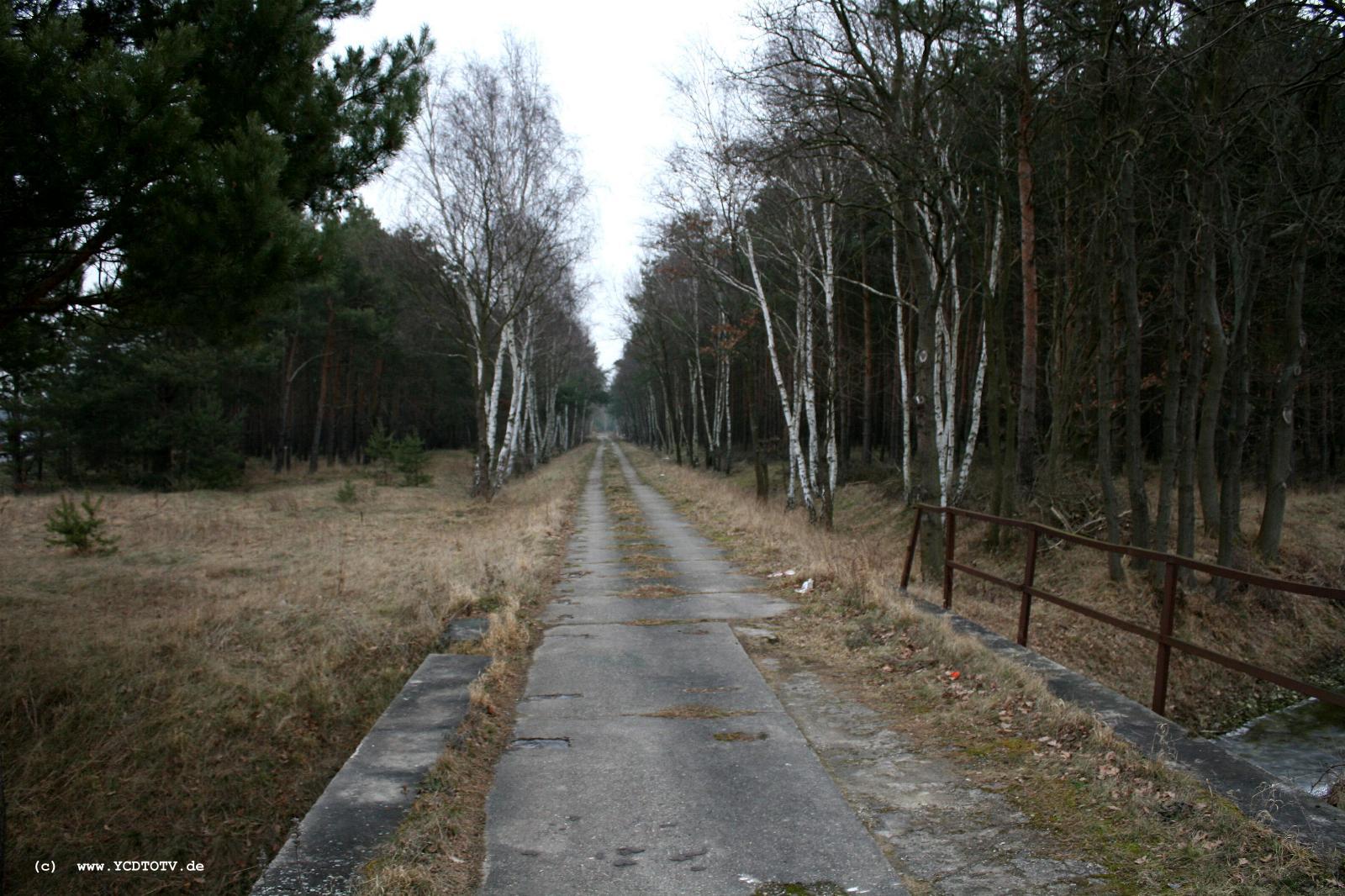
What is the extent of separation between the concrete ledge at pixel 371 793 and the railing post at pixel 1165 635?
14.5 feet

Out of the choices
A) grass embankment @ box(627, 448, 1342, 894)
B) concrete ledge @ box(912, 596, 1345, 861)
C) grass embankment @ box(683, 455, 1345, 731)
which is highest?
concrete ledge @ box(912, 596, 1345, 861)

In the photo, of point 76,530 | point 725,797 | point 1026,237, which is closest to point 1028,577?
point 725,797

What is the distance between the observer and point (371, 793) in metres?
4.24

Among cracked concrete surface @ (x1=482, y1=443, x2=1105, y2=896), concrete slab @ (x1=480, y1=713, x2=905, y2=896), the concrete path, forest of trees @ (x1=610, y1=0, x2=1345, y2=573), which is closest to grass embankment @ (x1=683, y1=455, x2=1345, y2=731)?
forest of trees @ (x1=610, y1=0, x2=1345, y2=573)

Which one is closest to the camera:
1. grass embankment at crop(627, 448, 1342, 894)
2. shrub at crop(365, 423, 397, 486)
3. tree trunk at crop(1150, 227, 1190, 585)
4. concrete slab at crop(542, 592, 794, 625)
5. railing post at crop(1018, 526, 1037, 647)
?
grass embankment at crop(627, 448, 1342, 894)

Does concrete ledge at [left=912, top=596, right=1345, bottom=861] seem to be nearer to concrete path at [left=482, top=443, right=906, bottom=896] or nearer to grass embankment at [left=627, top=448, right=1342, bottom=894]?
grass embankment at [left=627, top=448, right=1342, bottom=894]

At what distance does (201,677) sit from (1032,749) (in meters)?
6.41

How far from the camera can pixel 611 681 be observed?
6594 millimetres

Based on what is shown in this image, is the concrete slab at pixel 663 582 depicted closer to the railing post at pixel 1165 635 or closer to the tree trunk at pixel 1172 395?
the railing post at pixel 1165 635

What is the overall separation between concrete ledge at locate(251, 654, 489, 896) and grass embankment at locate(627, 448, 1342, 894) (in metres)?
2.90

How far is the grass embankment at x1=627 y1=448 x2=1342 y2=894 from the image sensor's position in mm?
3430

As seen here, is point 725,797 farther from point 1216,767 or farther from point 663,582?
point 663,582

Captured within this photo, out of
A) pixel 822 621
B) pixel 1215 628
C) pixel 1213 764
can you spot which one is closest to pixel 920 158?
pixel 822 621

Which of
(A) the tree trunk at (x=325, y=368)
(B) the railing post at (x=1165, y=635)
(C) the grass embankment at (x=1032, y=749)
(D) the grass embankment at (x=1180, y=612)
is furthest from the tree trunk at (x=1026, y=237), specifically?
(A) the tree trunk at (x=325, y=368)
